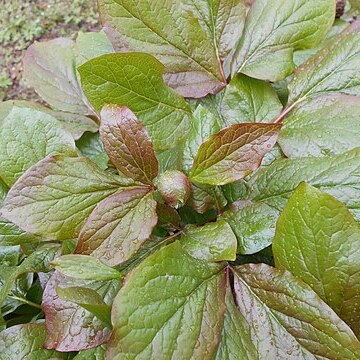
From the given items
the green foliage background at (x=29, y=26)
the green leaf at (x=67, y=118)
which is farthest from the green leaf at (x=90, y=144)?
the green foliage background at (x=29, y=26)

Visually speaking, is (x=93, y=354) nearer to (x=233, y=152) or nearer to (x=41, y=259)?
(x=41, y=259)

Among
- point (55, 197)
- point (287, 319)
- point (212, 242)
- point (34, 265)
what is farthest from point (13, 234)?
point (287, 319)

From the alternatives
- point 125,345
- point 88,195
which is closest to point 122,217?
point 88,195

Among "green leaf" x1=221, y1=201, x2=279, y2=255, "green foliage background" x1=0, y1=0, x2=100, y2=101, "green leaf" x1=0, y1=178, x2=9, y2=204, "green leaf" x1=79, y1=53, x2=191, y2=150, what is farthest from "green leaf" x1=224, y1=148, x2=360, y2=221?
"green foliage background" x1=0, y1=0, x2=100, y2=101

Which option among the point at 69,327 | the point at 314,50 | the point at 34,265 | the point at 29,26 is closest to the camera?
the point at 69,327

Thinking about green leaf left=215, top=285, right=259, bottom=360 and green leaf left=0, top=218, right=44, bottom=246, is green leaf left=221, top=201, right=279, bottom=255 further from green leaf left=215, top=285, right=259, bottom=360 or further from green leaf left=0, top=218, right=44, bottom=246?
green leaf left=0, top=218, right=44, bottom=246

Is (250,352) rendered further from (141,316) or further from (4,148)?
(4,148)
